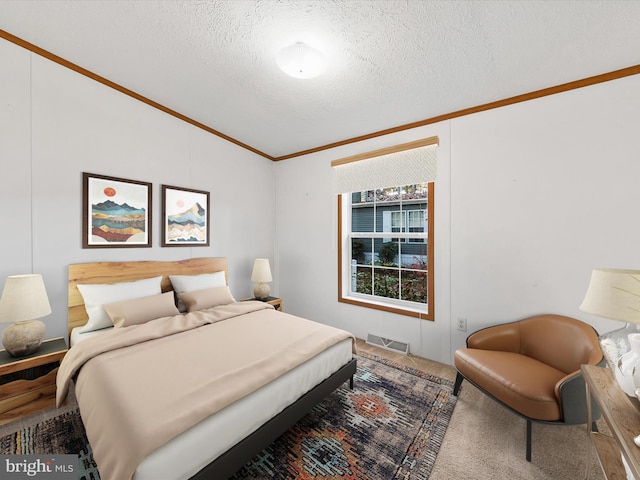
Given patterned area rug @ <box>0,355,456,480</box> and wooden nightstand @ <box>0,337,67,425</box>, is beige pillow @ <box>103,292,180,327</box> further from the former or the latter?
patterned area rug @ <box>0,355,456,480</box>

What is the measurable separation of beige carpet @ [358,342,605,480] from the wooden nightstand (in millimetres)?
2697

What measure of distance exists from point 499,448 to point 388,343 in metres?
1.49

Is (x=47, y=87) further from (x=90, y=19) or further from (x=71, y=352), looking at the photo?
(x=71, y=352)

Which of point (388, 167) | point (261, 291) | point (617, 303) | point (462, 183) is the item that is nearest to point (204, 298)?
Answer: point (261, 291)

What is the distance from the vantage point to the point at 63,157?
2326 mm

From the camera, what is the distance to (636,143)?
6.34ft

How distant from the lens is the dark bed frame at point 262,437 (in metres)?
1.22

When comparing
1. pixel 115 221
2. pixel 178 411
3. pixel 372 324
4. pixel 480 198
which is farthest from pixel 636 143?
pixel 115 221

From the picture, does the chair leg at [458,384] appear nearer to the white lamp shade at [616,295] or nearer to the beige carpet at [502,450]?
the beige carpet at [502,450]

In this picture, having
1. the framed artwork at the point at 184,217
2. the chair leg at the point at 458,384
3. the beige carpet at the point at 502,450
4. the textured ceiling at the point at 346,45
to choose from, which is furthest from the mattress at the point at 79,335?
the chair leg at the point at 458,384

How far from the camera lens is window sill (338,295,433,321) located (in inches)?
113

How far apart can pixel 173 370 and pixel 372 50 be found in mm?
2533

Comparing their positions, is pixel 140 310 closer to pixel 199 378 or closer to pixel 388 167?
pixel 199 378

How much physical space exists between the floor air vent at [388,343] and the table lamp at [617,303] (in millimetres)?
1820
